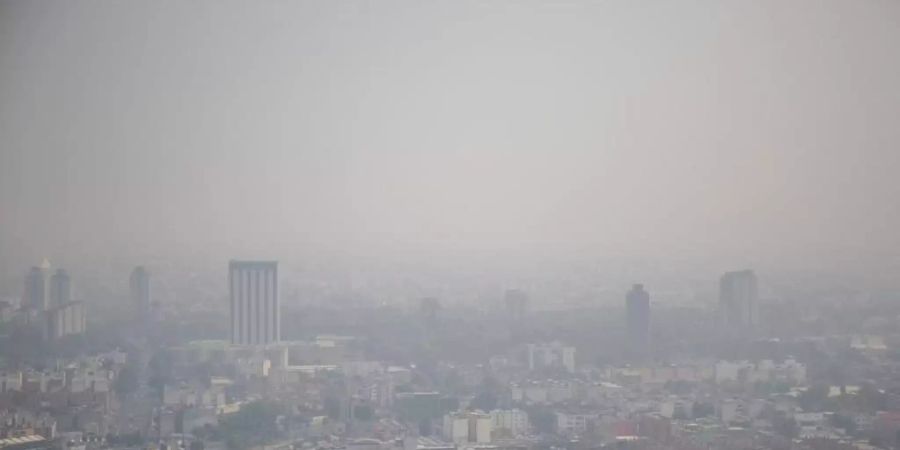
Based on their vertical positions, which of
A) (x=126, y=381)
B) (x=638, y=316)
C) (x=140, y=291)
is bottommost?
(x=126, y=381)

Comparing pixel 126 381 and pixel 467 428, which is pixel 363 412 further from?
pixel 126 381

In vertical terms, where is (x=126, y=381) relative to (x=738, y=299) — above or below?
below

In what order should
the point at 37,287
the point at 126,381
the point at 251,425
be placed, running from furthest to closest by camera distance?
the point at 37,287 < the point at 126,381 < the point at 251,425

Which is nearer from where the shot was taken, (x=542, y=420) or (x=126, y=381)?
(x=542, y=420)

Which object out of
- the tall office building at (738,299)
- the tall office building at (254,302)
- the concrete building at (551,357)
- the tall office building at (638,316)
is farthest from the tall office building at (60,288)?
the tall office building at (738,299)

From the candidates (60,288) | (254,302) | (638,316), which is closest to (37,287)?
(60,288)

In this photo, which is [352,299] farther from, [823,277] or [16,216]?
[823,277]

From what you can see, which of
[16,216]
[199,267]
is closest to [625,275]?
[199,267]
